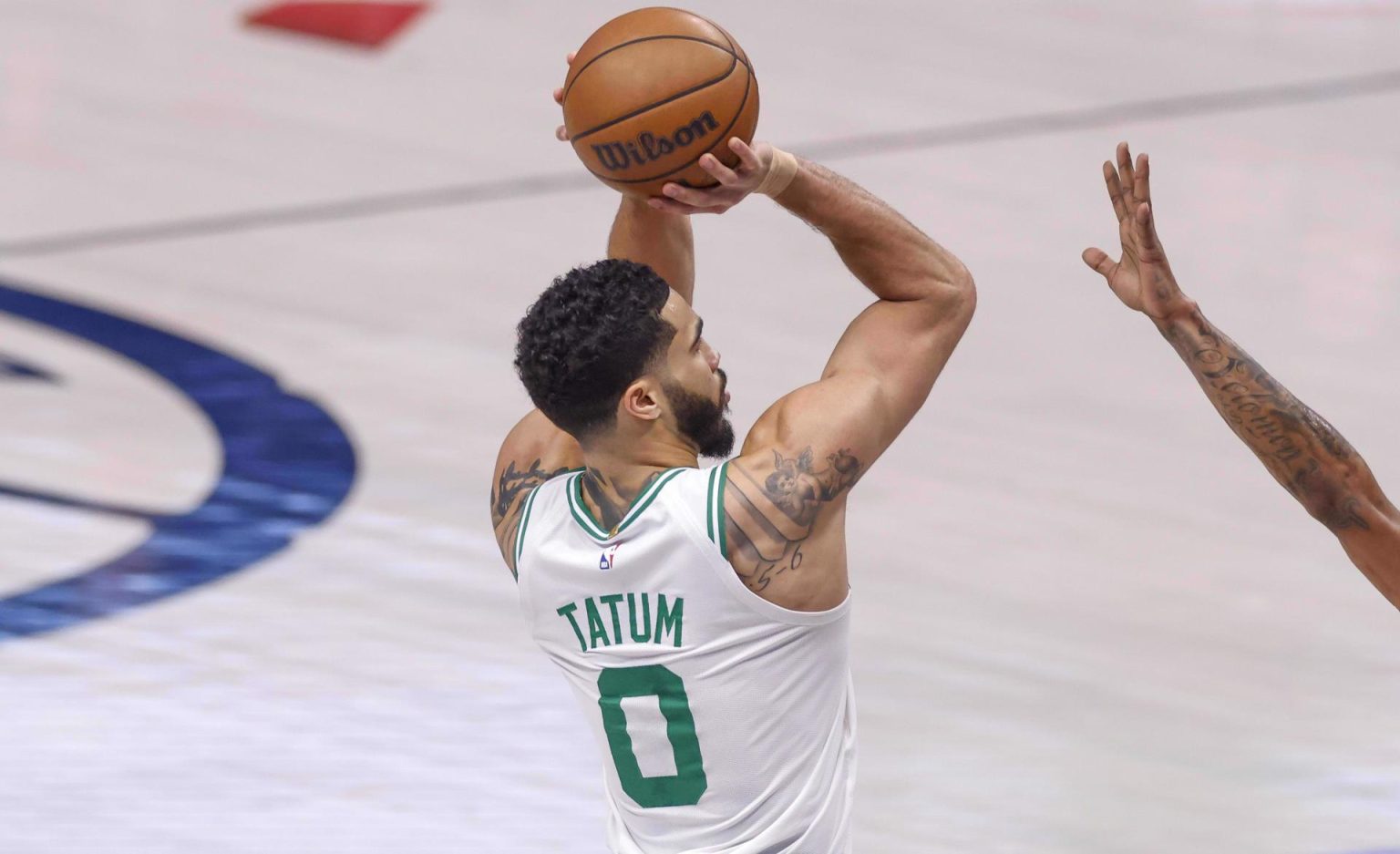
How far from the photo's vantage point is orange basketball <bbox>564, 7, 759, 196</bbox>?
358cm

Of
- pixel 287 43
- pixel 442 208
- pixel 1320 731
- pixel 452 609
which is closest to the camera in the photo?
pixel 1320 731

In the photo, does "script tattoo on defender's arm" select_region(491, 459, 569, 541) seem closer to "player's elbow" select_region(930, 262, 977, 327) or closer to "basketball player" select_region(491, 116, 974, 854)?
"basketball player" select_region(491, 116, 974, 854)

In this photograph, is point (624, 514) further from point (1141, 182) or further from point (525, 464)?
point (1141, 182)

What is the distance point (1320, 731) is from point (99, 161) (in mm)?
6194

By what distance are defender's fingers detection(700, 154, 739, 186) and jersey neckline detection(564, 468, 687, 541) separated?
514mm

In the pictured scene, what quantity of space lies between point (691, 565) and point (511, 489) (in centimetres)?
52

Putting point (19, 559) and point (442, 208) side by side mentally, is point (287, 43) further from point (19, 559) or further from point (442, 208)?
point (19, 559)

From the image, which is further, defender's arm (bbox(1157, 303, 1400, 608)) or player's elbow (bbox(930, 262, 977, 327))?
player's elbow (bbox(930, 262, 977, 327))

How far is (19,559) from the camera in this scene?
6.02 m

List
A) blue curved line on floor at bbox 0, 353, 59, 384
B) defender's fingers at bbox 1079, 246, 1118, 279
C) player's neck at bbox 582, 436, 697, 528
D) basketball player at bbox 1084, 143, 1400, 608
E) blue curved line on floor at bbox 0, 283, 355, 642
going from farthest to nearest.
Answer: blue curved line on floor at bbox 0, 353, 59, 384
blue curved line on floor at bbox 0, 283, 355, 642
defender's fingers at bbox 1079, 246, 1118, 279
basketball player at bbox 1084, 143, 1400, 608
player's neck at bbox 582, 436, 697, 528

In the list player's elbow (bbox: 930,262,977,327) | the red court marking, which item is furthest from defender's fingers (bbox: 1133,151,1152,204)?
the red court marking

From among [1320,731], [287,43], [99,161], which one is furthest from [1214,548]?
[287,43]

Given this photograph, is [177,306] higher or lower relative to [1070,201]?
lower

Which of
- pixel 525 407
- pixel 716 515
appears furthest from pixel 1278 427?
pixel 525 407
